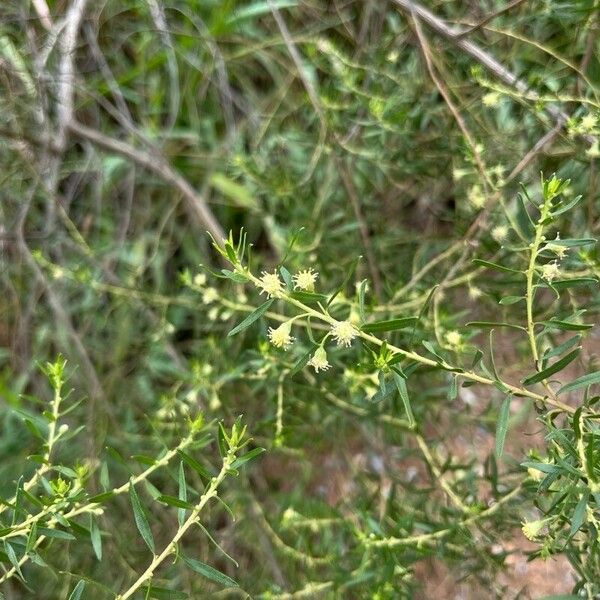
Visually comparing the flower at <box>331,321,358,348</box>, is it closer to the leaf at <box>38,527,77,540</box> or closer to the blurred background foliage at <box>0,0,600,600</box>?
the blurred background foliage at <box>0,0,600,600</box>

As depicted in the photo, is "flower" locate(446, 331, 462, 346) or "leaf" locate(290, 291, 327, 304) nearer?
"leaf" locate(290, 291, 327, 304)

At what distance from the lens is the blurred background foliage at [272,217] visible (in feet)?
3.54

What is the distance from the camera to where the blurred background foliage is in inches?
42.5

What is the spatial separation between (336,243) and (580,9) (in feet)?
1.86

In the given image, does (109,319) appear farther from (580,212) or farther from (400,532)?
(580,212)

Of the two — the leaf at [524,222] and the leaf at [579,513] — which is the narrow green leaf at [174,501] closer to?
the leaf at [579,513]

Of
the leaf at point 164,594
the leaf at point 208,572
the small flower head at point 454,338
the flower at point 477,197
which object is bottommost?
the leaf at point 164,594

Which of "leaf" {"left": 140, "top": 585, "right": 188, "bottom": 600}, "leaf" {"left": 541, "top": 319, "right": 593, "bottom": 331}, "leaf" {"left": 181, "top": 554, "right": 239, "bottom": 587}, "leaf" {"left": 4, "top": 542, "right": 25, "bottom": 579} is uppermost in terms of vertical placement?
"leaf" {"left": 541, "top": 319, "right": 593, "bottom": 331}

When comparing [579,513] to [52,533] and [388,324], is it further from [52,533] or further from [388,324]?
[52,533]

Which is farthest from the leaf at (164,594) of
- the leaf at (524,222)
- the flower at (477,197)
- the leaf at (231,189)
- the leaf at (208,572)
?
the leaf at (231,189)

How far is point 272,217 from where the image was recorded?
4.54 feet

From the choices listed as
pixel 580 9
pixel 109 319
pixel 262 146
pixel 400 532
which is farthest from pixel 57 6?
pixel 400 532

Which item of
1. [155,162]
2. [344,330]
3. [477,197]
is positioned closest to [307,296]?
[344,330]

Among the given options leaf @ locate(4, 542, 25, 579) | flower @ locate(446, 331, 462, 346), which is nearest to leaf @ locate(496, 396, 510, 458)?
flower @ locate(446, 331, 462, 346)
